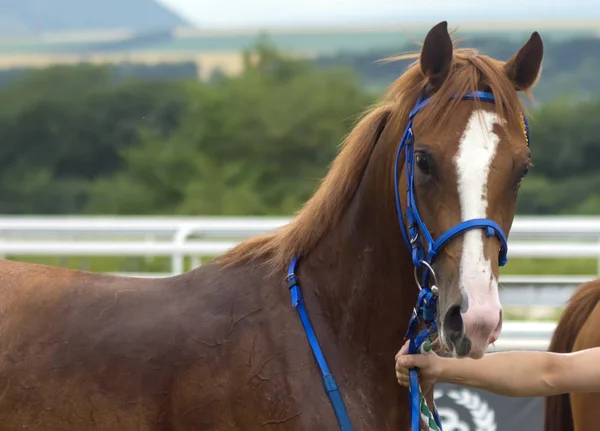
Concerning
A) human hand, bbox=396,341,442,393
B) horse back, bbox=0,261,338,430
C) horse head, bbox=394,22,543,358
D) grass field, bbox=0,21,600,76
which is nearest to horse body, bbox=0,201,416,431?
horse back, bbox=0,261,338,430

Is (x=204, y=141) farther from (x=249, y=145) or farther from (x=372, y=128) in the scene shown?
(x=372, y=128)

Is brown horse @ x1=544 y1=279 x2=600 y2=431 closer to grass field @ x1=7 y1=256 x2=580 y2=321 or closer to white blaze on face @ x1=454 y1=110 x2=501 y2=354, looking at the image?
white blaze on face @ x1=454 y1=110 x2=501 y2=354

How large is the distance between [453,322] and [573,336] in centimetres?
167

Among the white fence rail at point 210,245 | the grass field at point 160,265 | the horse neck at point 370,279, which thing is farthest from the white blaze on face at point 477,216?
the grass field at point 160,265

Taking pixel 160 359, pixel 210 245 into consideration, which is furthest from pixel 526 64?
pixel 210 245

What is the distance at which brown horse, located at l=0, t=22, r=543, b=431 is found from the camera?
2.38 metres

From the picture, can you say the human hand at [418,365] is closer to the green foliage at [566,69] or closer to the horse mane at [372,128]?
the horse mane at [372,128]

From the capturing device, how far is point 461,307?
214cm

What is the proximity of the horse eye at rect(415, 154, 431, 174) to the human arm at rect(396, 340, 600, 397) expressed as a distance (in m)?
0.51

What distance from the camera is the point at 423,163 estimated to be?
2330 millimetres

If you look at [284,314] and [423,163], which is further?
[284,314]

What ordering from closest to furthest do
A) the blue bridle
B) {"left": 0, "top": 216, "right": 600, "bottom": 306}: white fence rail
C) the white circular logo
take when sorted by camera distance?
the blue bridle
the white circular logo
{"left": 0, "top": 216, "right": 600, "bottom": 306}: white fence rail

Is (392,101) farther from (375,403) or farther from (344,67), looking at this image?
(344,67)

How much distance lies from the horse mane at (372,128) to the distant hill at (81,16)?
23497 millimetres
